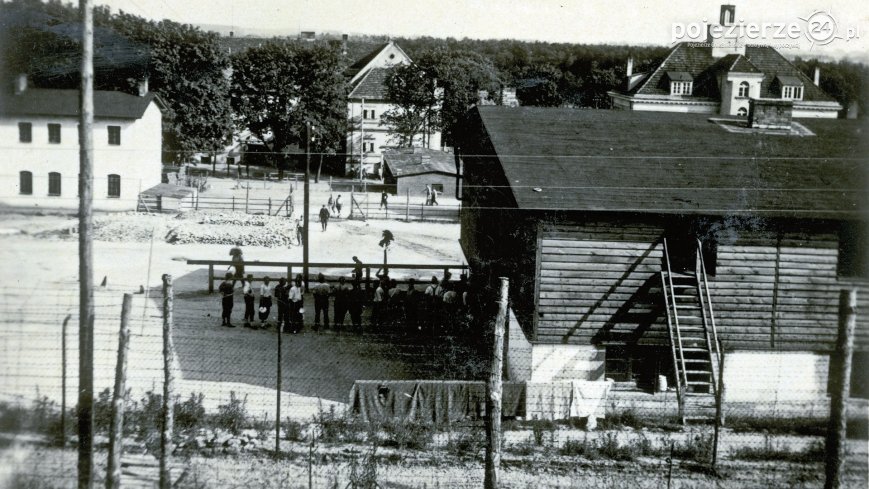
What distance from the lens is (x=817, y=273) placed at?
1803 centimetres

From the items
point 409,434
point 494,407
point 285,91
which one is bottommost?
point 409,434

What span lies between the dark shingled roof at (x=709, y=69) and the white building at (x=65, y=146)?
41990mm

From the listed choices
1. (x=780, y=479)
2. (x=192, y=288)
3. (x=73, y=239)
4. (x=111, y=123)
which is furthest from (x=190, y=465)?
(x=111, y=123)

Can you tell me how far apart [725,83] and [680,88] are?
14.0ft

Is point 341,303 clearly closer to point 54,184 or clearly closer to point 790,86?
point 54,184

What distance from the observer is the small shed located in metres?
58.0

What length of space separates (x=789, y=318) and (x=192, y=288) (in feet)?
66.1

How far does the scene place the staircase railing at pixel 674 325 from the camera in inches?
651

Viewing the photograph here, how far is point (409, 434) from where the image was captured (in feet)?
48.3

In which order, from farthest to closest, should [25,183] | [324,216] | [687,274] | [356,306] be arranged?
[324,216] → [25,183] → [356,306] → [687,274]

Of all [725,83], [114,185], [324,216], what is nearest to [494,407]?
[324,216]

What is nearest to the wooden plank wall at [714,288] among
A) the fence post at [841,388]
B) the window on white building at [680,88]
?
the fence post at [841,388]

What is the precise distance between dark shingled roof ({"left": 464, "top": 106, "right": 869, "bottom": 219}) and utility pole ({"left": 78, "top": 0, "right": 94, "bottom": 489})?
29.5 ft

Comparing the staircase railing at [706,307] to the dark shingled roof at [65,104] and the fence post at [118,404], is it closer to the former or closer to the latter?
the fence post at [118,404]
